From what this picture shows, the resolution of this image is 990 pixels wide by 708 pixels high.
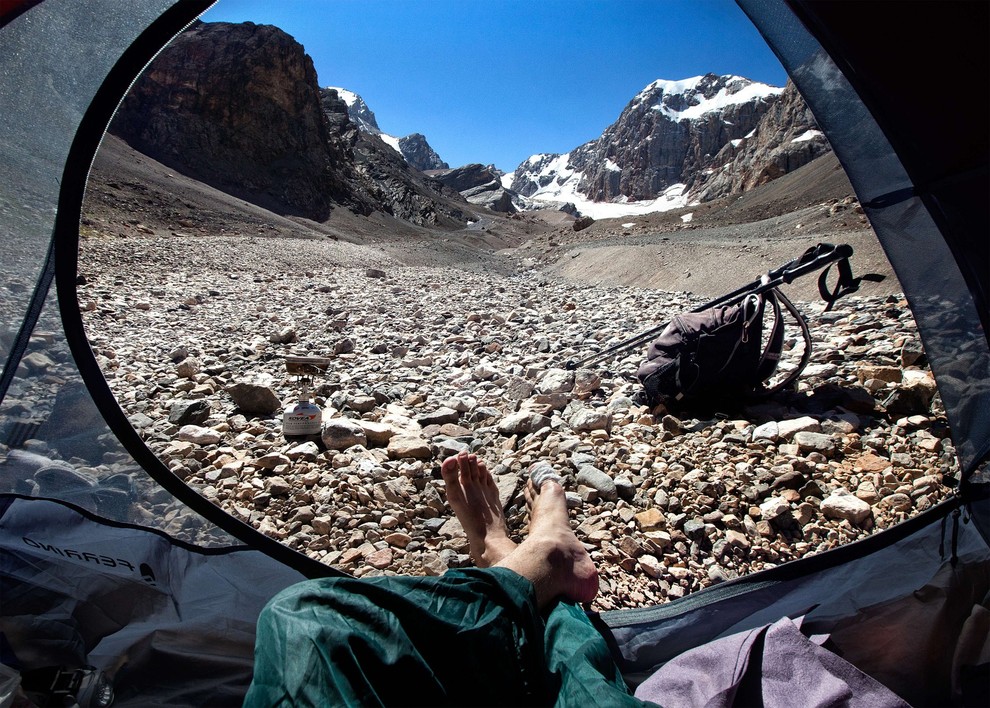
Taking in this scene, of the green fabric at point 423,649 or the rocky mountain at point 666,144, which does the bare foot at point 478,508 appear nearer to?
the green fabric at point 423,649

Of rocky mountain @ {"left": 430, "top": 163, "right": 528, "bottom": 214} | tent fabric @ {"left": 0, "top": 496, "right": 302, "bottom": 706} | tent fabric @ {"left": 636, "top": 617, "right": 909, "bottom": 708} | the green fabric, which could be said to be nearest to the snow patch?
rocky mountain @ {"left": 430, "top": 163, "right": 528, "bottom": 214}

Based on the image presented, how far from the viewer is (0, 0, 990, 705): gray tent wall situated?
51.6 inches

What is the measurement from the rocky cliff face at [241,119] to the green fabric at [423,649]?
39.7 m

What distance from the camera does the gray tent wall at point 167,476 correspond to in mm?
1311

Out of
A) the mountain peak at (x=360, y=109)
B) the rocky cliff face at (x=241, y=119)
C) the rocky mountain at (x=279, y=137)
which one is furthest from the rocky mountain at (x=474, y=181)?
the mountain peak at (x=360, y=109)

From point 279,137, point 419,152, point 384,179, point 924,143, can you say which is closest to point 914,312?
point 924,143

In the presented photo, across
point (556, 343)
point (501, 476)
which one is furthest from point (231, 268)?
point (501, 476)

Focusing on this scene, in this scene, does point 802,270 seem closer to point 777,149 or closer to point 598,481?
point 598,481

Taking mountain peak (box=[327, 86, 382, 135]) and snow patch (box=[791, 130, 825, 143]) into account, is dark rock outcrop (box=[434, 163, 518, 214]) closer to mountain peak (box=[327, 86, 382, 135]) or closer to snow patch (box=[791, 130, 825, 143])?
snow patch (box=[791, 130, 825, 143])

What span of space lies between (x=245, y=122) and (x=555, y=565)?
156 feet

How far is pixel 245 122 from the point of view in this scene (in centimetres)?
4112

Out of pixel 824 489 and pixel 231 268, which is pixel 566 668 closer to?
pixel 824 489

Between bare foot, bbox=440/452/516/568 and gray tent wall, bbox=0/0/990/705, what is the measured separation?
43 cm

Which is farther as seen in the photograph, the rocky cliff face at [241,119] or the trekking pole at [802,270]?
the rocky cliff face at [241,119]
